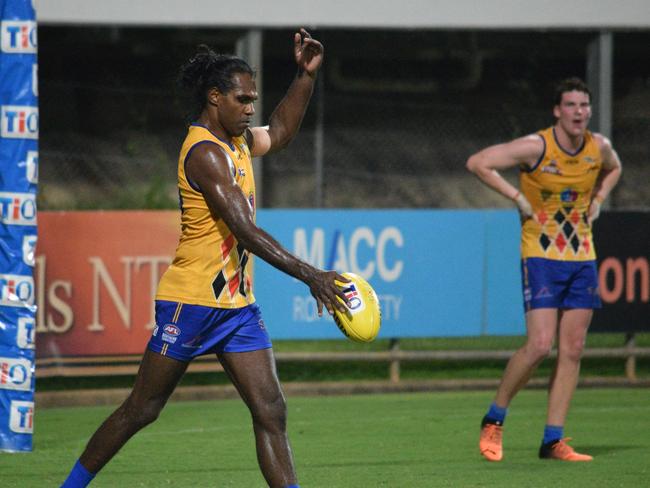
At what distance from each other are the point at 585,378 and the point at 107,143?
8.45 metres

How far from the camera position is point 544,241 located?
30.1 ft

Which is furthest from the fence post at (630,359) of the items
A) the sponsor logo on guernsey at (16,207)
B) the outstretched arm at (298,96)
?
the outstretched arm at (298,96)

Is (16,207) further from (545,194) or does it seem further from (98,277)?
(545,194)

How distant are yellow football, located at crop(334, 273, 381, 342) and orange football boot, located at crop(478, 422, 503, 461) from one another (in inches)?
128

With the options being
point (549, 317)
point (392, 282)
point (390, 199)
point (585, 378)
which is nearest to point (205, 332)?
point (549, 317)

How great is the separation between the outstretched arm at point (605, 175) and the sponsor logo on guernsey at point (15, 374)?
12.9ft

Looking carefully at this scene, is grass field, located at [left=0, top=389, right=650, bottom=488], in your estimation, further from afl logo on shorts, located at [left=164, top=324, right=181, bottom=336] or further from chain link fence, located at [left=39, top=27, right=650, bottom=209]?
chain link fence, located at [left=39, top=27, right=650, bottom=209]

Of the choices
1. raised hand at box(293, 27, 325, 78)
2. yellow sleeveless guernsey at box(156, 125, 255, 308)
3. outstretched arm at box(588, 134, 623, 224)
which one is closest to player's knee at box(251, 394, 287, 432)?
yellow sleeveless guernsey at box(156, 125, 255, 308)

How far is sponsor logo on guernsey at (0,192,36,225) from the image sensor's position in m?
9.54

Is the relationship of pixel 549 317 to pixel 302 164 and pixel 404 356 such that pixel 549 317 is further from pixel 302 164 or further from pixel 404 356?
pixel 302 164

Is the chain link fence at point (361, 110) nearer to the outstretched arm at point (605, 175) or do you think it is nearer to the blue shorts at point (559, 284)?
the outstretched arm at point (605, 175)

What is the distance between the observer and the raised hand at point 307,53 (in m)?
7.33

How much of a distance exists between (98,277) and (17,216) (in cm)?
288

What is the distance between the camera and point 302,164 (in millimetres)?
19453
